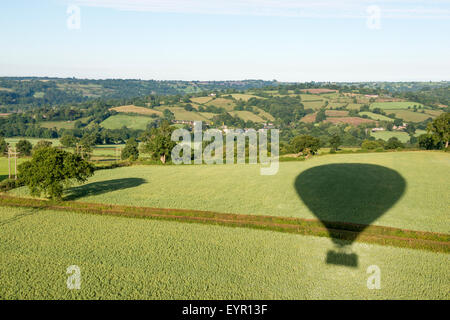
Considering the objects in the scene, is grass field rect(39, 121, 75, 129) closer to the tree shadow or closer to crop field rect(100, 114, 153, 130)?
crop field rect(100, 114, 153, 130)

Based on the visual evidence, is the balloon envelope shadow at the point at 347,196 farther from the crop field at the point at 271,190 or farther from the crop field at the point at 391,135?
the crop field at the point at 391,135

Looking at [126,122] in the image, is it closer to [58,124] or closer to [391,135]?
[58,124]

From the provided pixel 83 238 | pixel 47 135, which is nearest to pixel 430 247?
pixel 83 238

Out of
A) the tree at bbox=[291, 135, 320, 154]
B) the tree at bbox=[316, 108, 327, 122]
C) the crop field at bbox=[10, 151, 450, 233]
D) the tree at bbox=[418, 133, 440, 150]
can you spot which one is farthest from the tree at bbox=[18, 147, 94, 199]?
the tree at bbox=[316, 108, 327, 122]

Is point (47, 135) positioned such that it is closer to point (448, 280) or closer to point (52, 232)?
point (52, 232)

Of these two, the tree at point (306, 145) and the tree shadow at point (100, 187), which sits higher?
the tree at point (306, 145)

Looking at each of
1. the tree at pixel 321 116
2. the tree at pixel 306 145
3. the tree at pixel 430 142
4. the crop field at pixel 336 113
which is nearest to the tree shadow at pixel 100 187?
the tree at pixel 306 145
